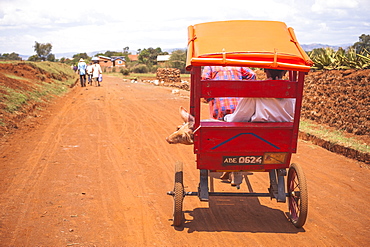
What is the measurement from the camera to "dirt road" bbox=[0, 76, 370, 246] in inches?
177

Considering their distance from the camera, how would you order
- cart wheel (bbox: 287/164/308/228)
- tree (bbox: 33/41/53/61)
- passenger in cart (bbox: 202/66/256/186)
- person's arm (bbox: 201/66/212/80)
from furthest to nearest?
tree (bbox: 33/41/53/61) → passenger in cart (bbox: 202/66/256/186) → person's arm (bbox: 201/66/212/80) → cart wheel (bbox: 287/164/308/228)

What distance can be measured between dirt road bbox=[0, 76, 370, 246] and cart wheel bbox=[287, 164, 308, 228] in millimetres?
161

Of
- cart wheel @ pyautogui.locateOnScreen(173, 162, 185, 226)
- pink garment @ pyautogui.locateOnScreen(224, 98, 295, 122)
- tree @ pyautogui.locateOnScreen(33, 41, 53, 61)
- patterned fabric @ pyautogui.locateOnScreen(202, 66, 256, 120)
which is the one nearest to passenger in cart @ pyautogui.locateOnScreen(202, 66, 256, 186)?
patterned fabric @ pyautogui.locateOnScreen(202, 66, 256, 120)

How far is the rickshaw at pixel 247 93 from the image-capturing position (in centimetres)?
422

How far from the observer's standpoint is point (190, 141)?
15.6ft

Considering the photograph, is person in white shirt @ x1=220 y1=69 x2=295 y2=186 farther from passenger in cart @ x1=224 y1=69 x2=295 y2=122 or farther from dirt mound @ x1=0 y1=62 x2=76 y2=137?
dirt mound @ x1=0 y1=62 x2=76 y2=137

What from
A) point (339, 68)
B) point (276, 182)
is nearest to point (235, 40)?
point (276, 182)

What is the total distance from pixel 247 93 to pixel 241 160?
2.89 ft

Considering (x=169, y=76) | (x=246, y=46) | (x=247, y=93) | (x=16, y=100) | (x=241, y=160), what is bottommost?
(x=169, y=76)

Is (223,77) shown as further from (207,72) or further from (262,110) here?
(262,110)

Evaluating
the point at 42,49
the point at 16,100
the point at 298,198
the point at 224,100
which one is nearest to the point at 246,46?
the point at 224,100

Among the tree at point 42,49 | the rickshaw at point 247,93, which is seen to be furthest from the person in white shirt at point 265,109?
Answer: the tree at point 42,49

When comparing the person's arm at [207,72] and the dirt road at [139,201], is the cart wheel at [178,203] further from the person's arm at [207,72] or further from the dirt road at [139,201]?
the person's arm at [207,72]

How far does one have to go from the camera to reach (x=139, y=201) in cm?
557
